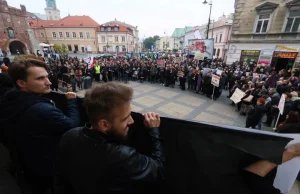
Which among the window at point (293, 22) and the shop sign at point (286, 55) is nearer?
the window at point (293, 22)

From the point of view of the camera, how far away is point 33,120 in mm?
1332

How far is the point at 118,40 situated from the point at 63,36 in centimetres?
1794

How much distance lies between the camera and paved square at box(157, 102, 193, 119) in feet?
24.0

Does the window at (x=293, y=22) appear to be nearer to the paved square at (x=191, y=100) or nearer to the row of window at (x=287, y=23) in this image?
the row of window at (x=287, y=23)

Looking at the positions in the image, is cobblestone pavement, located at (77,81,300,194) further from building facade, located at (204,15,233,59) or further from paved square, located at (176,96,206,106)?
building facade, located at (204,15,233,59)

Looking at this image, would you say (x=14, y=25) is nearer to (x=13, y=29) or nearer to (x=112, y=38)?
(x=13, y=29)

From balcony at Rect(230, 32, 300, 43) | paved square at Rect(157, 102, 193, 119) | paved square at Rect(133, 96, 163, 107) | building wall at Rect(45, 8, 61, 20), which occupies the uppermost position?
building wall at Rect(45, 8, 61, 20)

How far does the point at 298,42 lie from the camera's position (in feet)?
45.1

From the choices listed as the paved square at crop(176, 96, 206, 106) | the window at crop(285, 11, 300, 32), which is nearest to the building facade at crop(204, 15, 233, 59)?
the window at crop(285, 11, 300, 32)

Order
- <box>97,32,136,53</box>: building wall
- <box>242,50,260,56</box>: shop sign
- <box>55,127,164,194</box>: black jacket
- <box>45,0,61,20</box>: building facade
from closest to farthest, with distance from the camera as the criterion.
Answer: <box>55,127,164,194</box>: black jacket < <box>242,50,260,56</box>: shop sign < <box>97,32,136,53</box>: building wall < <box>45,0,61,20</box>: building facade

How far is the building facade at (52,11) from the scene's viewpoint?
8606 centimetres

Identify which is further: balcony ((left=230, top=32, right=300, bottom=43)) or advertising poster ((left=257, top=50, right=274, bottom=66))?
advertising poster ((left=257, top=50, right=274, bottom=66))

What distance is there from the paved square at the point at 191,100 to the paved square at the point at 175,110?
31.4 inches

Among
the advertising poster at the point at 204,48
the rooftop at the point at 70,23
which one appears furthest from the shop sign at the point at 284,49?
the rooftop at the point at 70,23
